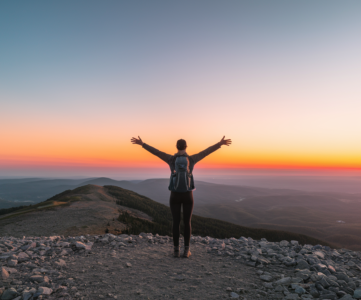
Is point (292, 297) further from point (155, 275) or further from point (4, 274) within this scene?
point (4, 274)

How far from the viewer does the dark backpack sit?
255 inches

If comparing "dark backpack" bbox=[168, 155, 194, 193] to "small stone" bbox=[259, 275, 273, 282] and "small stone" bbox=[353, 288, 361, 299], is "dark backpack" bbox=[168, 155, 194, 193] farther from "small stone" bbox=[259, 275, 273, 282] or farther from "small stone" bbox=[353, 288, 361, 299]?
"small stone" bbox=[353, 288, 361, 299]

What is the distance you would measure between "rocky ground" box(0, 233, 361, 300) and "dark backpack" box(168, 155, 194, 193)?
248 cm

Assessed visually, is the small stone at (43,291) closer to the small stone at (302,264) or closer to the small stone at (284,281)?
the small stone at (284,281)

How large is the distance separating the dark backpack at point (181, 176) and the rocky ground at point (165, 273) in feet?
8.14

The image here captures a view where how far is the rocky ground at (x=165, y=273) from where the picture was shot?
469cm

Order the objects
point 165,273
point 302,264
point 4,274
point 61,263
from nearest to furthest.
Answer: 1. point 4,274
2. point 165,273
3. point 61,263
4. point 302,264

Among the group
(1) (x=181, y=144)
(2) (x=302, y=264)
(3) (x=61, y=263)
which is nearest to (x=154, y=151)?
(1) (x=181, y=144)

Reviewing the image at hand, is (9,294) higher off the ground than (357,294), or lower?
higher

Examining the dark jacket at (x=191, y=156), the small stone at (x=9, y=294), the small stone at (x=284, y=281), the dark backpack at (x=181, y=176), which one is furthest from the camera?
the dark jacket at (x=191, y=156)

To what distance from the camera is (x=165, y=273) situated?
5.79 m

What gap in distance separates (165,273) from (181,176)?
289cm

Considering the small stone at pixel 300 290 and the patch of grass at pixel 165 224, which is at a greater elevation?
the small stone at pixel 300 290

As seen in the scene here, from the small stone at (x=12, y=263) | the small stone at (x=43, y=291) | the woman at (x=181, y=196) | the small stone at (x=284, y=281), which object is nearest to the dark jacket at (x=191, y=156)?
the woman at (x=181, y=196)
